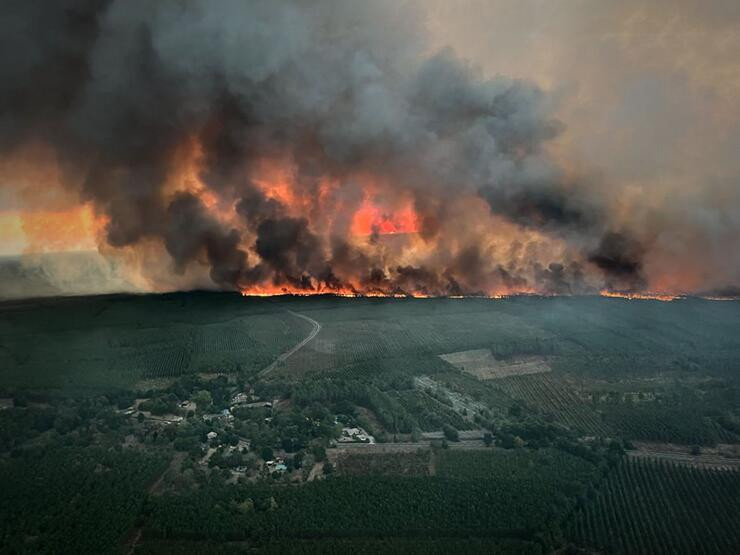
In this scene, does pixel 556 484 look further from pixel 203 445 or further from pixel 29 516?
pixel 29 516

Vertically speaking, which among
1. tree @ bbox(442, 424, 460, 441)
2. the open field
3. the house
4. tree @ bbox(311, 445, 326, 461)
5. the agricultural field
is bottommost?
the agricultural field

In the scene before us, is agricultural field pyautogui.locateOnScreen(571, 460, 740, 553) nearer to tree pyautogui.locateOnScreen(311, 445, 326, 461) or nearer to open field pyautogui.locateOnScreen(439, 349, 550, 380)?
tree pyautogui.locateOnScreen(311, 445, 326, 461)

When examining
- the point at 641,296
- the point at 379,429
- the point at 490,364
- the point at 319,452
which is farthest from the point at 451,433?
the point at 641,296

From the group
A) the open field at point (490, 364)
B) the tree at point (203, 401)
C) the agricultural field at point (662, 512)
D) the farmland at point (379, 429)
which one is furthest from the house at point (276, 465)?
the open field at point (490, 364)

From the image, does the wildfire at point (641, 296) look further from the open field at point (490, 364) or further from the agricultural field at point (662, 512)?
the agricultural field at point (662, 512)

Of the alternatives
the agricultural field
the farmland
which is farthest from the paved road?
the agricultural field

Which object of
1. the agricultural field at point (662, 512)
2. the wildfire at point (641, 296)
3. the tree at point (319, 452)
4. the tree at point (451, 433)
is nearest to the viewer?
the agricultural field at point (662, 512)

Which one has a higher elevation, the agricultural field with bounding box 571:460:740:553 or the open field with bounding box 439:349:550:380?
the open field with bounding box 439:349:550:380

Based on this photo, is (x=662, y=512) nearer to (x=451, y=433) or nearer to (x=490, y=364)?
(x=451, y=433)
